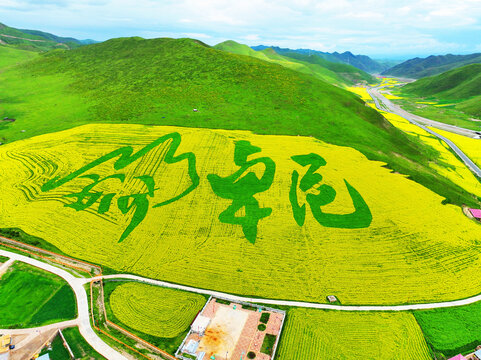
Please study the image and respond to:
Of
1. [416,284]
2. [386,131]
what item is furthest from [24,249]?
[386,131]

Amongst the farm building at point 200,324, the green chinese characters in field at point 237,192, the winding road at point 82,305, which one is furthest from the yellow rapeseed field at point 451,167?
the winding road at point 82,305

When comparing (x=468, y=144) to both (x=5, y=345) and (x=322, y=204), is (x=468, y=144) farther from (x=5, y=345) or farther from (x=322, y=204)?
(x=5, y=345)

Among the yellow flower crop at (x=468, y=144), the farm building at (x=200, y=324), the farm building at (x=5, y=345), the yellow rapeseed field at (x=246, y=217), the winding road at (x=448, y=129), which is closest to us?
the farm building at (x=5, y=345)

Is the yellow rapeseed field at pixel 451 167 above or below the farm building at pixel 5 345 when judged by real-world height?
above

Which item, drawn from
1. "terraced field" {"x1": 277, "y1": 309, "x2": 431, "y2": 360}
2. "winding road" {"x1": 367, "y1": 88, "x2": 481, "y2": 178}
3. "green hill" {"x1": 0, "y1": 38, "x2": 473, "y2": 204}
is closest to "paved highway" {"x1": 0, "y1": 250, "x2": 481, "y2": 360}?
"terraced field" {"x1": 277, "y1": 309, "x2": 431, "y2": 360}

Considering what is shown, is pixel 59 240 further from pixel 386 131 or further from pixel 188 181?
pixel 386 131

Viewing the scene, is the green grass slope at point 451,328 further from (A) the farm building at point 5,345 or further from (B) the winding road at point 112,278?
(A) the farm building at point 5,345

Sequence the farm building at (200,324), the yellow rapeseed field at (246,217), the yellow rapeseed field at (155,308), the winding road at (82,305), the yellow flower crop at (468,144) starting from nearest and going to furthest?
the winding road at (82,305), the farm building at (200,324), the yellow rapeseed field at (155,308), the yellow rapeseed field at (246,217), the yellow flower crop at (468,144)
